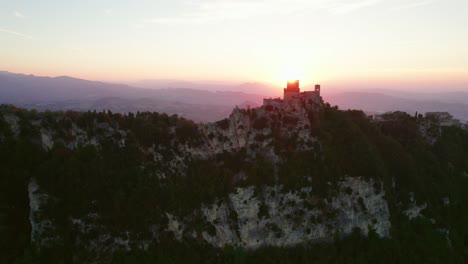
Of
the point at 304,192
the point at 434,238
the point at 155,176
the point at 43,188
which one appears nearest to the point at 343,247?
the point at 304,192

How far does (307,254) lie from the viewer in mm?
47188

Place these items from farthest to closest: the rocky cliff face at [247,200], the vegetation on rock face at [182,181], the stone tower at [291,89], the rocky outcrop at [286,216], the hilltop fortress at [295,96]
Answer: the stone tower at [291,89] → the hilltop fortress at [295,96] → the rocky outcrop at [286,216] → the rocky cliff face at [247,200] → the vegetation on rock face at [182,181]

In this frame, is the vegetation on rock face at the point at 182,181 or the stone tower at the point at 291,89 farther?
the stone tower at the point at 291,89

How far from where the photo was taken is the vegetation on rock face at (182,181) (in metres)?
42.1

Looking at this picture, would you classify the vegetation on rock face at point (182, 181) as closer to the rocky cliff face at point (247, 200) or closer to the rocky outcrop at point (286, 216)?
the rocky cliff face at point (247, 200)

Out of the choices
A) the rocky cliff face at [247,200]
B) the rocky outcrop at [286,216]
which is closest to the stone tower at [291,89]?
the rocky cliff face at [247,200]

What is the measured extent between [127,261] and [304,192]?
28192 mm

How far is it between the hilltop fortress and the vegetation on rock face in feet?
10.5

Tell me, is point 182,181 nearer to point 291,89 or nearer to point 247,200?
point 247,200

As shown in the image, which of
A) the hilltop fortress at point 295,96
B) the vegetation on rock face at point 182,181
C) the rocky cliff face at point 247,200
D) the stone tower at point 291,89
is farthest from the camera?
the stone tower at point 291,89

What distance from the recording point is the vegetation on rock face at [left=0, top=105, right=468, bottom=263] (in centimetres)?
4209

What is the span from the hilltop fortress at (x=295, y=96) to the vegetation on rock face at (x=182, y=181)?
320 cm

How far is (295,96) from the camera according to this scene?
188 feet

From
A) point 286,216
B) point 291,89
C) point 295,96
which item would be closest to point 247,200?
point 286,216
